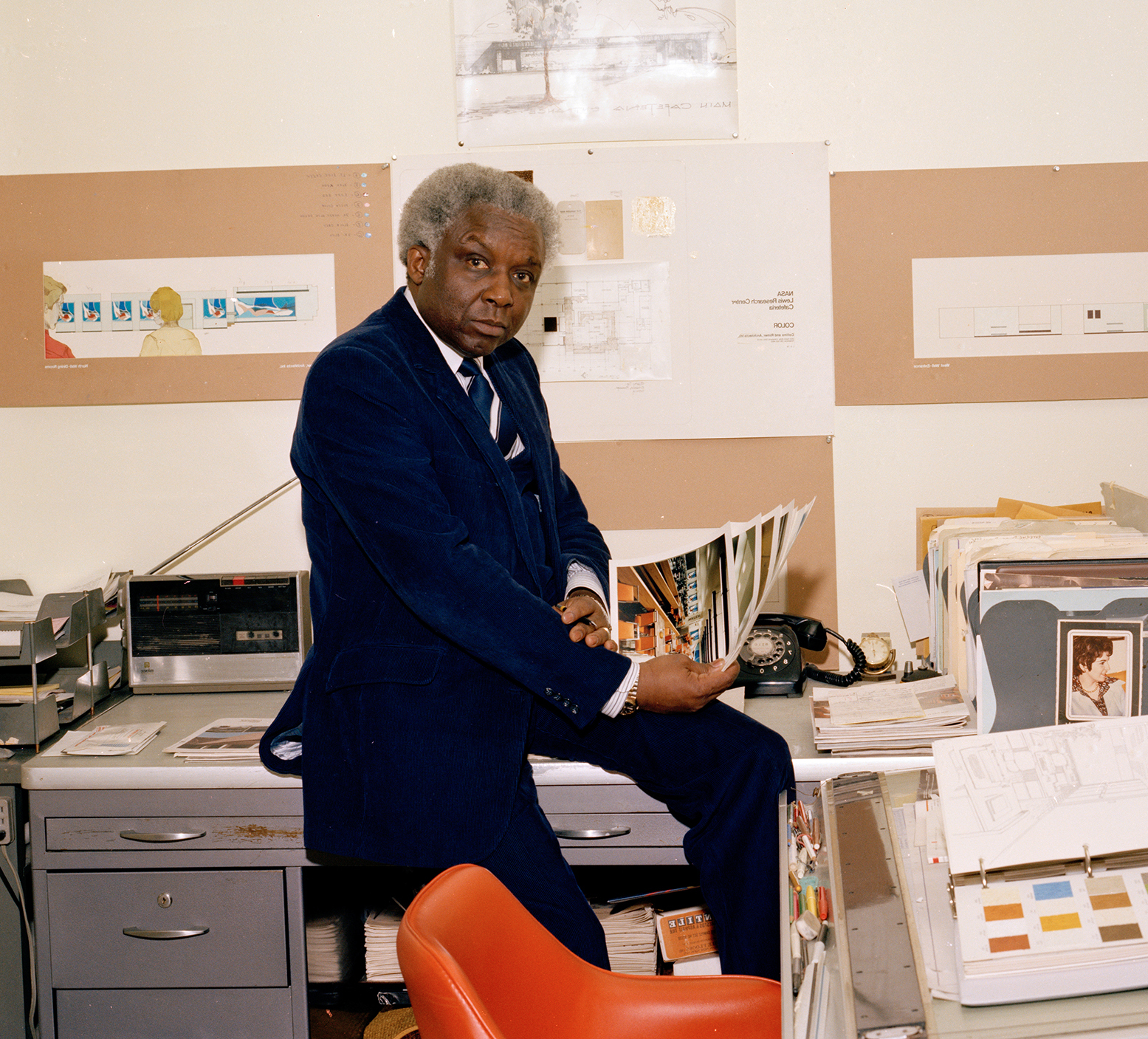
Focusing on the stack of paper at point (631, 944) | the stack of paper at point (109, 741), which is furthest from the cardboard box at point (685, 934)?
the stack of paper at point (109, 741)

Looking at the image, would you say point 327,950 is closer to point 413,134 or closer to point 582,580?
point 582,580

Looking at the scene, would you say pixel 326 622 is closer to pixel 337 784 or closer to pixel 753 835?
pixel 337 784

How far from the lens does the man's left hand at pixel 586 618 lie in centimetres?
158

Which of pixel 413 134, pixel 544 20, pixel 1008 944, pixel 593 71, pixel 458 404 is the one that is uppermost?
pixel 544 20

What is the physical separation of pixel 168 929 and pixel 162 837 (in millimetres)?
166

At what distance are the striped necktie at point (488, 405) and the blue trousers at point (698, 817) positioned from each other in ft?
1.46

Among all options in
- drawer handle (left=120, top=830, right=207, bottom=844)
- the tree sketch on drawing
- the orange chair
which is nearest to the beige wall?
the tree sketch on drawing

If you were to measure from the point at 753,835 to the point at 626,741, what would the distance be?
0.24 m

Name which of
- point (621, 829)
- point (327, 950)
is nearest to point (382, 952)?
point (327, 950)

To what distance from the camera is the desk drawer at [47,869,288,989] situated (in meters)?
1.83

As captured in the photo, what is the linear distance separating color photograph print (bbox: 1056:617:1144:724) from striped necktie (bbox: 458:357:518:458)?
890mm

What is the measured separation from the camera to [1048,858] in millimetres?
891

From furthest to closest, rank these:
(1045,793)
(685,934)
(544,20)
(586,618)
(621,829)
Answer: (544,20)
(685,934)
(621,829)
(586,618)
(1045,793)

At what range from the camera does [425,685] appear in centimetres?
150
